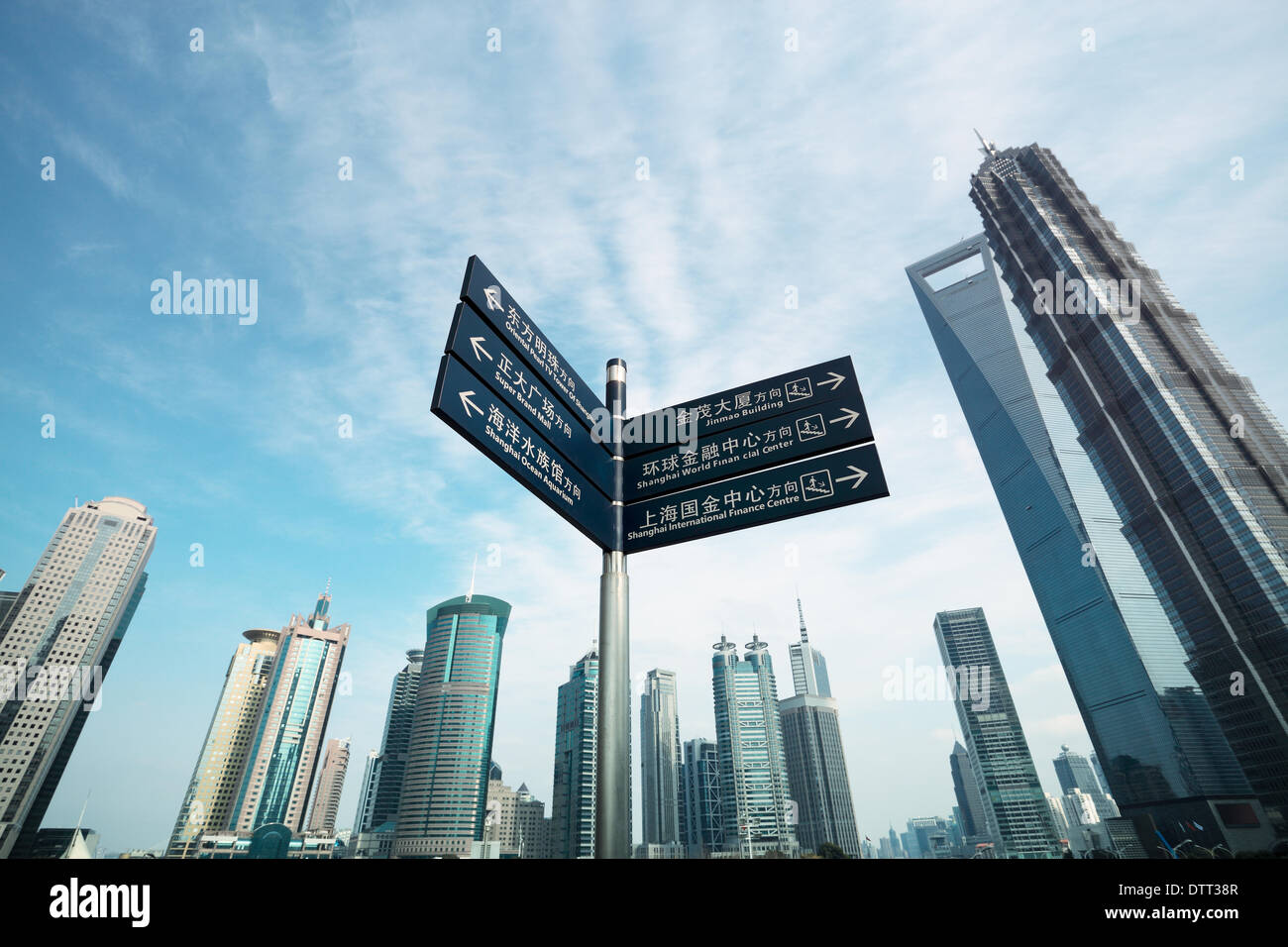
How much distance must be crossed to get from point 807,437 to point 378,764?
205021 mm

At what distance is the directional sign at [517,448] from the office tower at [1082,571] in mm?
120932

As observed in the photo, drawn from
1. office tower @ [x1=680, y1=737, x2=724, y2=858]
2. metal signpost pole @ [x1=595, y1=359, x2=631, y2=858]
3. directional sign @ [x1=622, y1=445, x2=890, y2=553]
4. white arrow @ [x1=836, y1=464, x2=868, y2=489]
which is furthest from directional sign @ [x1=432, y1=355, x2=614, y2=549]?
office tower @ [x1=680, y1=737, x2=724, y2=858]

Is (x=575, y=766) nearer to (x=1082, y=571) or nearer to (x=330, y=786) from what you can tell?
Result: (x=330, y=786)

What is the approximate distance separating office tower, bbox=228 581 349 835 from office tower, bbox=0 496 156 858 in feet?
110

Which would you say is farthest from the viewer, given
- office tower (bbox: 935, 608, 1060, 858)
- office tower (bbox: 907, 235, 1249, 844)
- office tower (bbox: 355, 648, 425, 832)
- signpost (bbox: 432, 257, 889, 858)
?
office tower (bbox: 355, 648, 425, 832)

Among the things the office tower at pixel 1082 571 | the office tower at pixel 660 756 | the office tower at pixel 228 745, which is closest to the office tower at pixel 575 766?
the office tower at pixel 660 756

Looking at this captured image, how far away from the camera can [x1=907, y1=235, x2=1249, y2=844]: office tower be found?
349 ft

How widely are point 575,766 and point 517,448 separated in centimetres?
15140

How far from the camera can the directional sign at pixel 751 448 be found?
702cm

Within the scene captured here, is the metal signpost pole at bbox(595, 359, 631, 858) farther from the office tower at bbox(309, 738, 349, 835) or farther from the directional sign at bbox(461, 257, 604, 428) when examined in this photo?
the office tower at bbox(309, 738, 349, 835)

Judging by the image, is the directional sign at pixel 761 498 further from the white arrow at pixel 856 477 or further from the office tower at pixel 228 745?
the office tower at pixel 228 745

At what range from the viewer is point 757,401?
7656 mm
